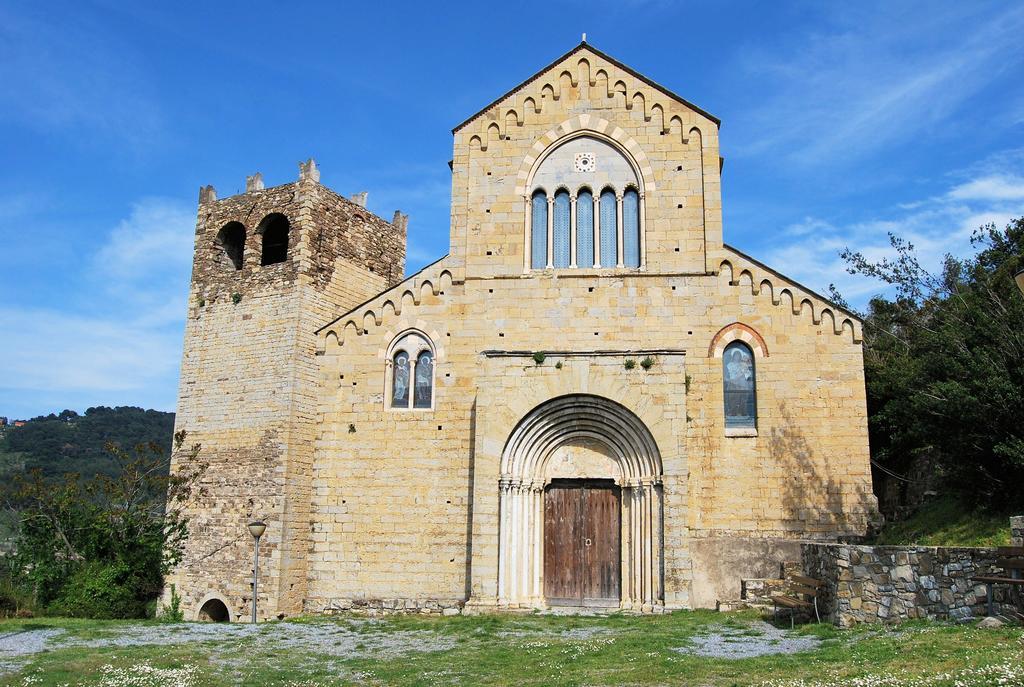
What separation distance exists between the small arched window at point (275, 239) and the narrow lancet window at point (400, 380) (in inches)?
252

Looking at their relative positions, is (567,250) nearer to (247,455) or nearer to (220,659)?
(247,455)

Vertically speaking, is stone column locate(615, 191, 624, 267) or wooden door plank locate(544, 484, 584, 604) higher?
stone column locate(615, 191, 624, 267)

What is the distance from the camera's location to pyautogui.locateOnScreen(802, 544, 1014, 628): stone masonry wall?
12859 mm

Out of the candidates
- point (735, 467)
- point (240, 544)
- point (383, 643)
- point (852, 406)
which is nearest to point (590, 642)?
point (383, 643)

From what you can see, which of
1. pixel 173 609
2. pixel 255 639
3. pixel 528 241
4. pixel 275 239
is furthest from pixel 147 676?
pixel 275 239

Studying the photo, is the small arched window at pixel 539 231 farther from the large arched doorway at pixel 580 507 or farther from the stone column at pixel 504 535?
the stone column at pixel 504 535

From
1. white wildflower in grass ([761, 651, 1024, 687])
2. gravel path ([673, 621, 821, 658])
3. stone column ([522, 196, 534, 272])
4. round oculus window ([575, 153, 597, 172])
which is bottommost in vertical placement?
gravel path ([673, 621, 821, 658])

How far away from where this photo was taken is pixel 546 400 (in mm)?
19500

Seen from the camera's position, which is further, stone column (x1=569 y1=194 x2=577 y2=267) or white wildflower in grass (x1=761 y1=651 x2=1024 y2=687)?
A: stone column (x1=569 y1=194 x2=577 y2=267)

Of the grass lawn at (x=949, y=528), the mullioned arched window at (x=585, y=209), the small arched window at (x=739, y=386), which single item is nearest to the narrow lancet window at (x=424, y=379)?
the mullioned arched window at (x=585, y=209)

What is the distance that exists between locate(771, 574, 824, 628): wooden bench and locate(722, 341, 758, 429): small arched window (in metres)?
4.93

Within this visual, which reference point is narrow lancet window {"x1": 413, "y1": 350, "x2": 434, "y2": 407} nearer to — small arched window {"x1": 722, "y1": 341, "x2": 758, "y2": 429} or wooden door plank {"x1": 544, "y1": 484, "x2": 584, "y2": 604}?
wooden door plank {"x1": 544, "y1": 484, "x2": 584, "y2": 604}

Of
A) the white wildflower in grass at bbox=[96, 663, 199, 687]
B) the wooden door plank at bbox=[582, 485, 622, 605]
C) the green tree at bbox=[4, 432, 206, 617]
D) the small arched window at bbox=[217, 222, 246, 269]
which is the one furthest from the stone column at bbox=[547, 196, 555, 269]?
the white wildflower in grass at bbox=[96, 663, 199, 687]

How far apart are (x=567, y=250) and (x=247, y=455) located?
32.6 ft
